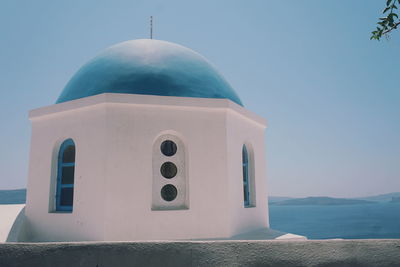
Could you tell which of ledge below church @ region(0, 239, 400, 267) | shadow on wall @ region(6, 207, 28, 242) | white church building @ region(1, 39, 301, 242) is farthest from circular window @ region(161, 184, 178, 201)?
ledge below church @ region(0, 239, 400, 267)

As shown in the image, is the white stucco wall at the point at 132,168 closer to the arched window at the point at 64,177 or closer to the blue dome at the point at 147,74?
the arched window at the point at 64,177

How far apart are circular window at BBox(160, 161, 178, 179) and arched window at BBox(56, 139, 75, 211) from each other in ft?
7.19

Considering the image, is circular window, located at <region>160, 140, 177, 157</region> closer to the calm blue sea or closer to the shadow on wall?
the shadow on wall

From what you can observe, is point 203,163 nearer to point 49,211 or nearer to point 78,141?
point 78,141

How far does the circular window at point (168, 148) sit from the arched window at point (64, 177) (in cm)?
212

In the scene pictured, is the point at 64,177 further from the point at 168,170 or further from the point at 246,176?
the point at 246,176

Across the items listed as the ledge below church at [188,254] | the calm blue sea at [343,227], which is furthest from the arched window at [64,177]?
the calm blue sea at [343,227]

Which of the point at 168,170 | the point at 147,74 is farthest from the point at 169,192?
the point at 147,74

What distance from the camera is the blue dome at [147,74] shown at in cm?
762

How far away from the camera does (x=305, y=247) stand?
3.69 metres

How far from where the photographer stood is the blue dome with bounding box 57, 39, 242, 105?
762cm

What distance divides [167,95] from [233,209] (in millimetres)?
3037

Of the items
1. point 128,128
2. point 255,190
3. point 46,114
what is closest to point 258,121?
point 255,190

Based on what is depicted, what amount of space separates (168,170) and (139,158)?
2.73 ft
